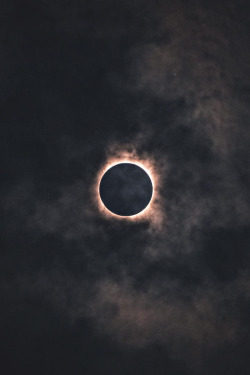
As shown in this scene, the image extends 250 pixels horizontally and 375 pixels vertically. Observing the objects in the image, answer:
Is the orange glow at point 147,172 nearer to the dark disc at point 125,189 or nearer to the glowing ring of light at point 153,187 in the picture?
the glowing ring of light at point 153,187

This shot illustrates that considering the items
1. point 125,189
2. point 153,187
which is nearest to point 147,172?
point 153,187

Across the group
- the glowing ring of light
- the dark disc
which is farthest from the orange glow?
the dark disc

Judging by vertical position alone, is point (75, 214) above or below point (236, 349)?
above

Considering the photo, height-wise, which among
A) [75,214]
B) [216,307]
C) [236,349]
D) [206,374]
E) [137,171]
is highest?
[137,171]

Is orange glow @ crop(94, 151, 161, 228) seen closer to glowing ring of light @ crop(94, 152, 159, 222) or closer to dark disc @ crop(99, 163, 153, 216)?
glowing ring of light @ crop(94, 152, 159, 222)

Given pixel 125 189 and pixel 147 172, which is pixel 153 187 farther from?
pixel 125 189

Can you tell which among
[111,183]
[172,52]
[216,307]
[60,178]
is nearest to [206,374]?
[216,307]

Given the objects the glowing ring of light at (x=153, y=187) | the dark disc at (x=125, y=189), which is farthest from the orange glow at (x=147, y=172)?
the dark disc at (x=125, y=189)

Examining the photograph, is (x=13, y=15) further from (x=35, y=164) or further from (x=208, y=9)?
(x=208, y=9)
